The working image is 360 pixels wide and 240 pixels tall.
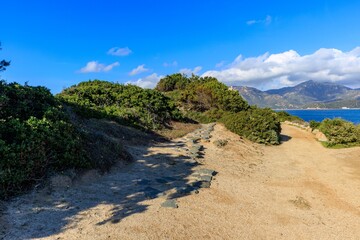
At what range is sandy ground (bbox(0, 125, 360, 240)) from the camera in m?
5.64

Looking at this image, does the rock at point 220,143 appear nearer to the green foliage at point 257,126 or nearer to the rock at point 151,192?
the green foliage at point 257,126

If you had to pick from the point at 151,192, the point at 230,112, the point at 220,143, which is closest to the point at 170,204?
the point at 151,192

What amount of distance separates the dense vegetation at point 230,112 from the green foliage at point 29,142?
14188 mm

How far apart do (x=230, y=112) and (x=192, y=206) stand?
66.0ft

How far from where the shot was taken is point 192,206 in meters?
7.21

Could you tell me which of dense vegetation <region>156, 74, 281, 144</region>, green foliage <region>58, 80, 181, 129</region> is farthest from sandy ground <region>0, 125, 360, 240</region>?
dense vegetation <region>156, 74, 281, 144</region>

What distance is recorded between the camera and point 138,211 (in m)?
6.52

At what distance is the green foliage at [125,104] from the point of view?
1677cm

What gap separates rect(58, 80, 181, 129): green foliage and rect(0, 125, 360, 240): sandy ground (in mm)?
4580

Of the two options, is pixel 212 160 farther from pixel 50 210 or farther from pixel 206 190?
pixel 50 210

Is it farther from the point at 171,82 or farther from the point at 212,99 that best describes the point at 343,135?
the point at 171,82

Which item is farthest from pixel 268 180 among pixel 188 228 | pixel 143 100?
pixel 143 100

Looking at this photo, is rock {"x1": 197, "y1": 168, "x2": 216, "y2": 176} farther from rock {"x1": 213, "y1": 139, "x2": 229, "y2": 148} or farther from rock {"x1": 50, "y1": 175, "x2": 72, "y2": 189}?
rock {"x1": 213, "y1": 139, "x2": 229, "y2": 148}

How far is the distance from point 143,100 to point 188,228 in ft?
49.8
